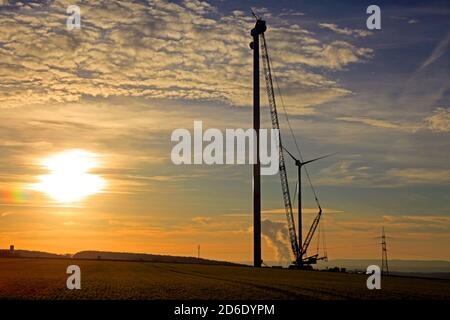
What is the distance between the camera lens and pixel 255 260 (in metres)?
188
